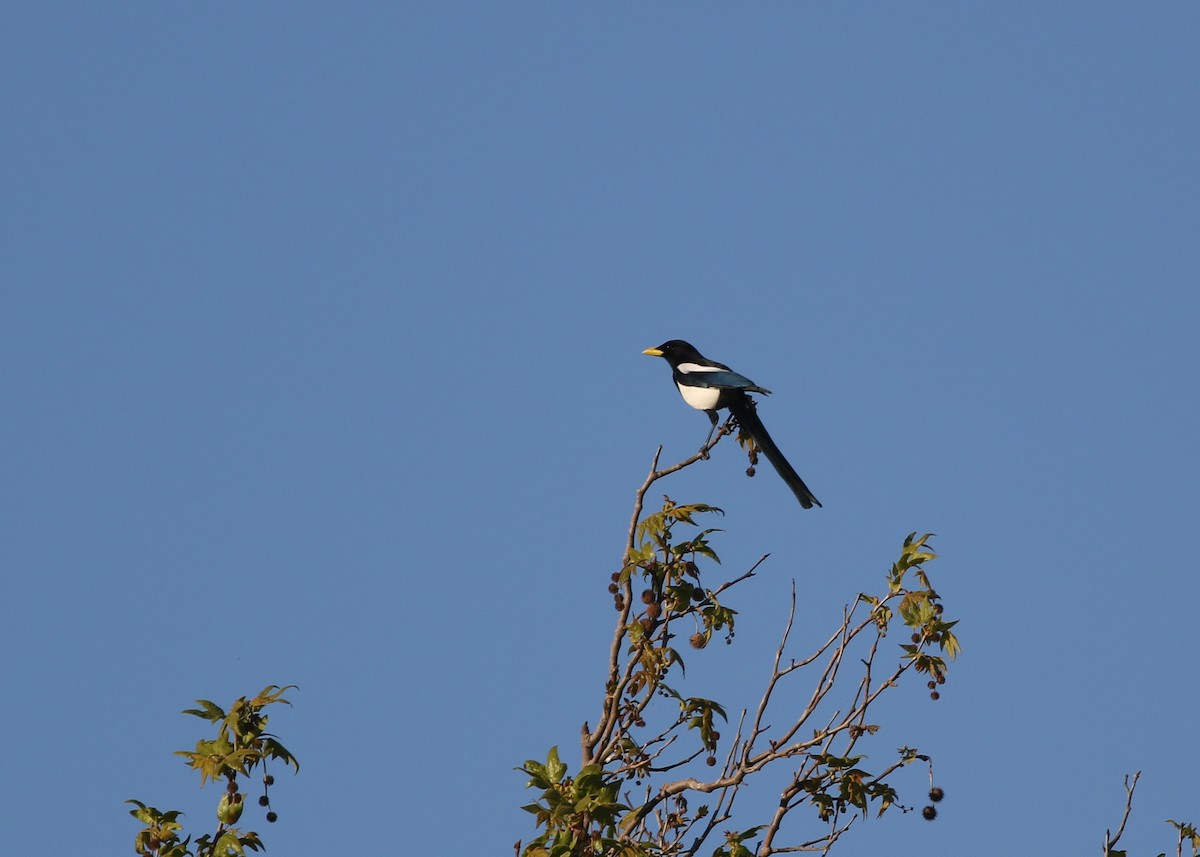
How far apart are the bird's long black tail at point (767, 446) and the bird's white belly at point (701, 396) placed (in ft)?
0.63

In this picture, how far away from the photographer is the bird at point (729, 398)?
386 inches

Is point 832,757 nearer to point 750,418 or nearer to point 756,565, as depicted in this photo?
point 756,565

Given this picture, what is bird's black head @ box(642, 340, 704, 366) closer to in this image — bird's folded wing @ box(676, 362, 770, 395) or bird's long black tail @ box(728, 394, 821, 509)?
bird's folded wing @ box(676, 362, 770, 395)

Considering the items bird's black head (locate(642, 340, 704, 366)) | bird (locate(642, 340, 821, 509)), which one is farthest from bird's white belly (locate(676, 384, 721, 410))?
bird's black head (locate(642, 340, 704, 366))

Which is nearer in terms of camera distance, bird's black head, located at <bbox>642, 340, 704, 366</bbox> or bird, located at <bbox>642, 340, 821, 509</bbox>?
bird, located at <bbox>642, 340, 821, 509</bbox>

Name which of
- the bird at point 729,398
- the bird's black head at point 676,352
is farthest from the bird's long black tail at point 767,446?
the bird's black head at point 676,352

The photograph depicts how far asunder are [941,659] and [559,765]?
2060mm

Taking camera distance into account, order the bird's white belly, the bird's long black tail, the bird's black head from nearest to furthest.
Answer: the bird's long black tail < the bird's white belly < the bird's black head

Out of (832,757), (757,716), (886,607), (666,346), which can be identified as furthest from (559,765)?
(666,346)

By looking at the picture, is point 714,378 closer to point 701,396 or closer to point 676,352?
point 701,396

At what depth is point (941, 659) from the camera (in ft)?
22.2

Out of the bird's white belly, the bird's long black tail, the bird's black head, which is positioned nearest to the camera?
the bird's long black tail

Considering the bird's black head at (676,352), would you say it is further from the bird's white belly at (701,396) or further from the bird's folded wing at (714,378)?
the bird's white belly at (701,396)

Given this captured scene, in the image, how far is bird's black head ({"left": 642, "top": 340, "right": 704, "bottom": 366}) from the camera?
11680 millimetres
